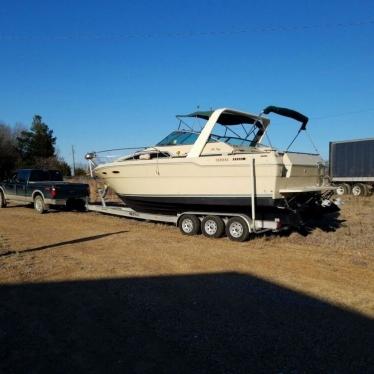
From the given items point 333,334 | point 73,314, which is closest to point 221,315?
point 333,334

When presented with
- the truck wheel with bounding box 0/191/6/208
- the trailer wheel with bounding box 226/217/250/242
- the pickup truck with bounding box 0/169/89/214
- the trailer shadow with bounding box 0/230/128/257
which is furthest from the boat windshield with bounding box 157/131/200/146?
the truck wheel with bounding box 0/191/6/208

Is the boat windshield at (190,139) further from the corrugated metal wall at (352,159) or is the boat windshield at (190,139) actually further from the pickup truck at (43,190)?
the corrugated metal wall at (352,159)

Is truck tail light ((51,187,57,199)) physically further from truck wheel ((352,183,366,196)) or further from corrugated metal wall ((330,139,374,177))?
truck wheel ((352,183,366,196))

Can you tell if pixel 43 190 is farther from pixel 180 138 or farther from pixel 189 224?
pixel 189 224

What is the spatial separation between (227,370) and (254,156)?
22.4 ft

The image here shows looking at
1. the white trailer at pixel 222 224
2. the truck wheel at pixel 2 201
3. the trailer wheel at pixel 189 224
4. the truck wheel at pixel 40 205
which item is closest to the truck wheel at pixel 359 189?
the white trailer at pixel 222 224

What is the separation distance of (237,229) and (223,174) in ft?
4.48

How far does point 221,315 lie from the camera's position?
548 cm

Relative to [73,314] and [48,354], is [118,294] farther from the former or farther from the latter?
[48,354]

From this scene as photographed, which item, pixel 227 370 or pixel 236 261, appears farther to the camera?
pixel 236 261

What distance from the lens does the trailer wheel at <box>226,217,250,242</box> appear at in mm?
10812

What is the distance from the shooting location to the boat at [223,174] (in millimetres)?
10438

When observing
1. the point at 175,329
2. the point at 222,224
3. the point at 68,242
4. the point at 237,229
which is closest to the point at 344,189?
the point at 222,224

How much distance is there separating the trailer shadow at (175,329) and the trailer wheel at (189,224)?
191 inches
